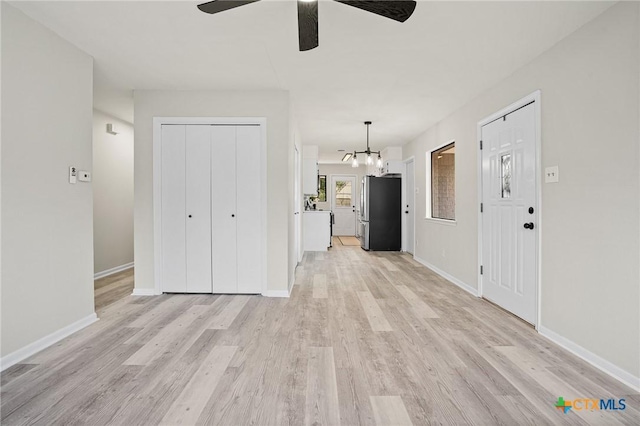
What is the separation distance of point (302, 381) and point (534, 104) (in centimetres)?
289

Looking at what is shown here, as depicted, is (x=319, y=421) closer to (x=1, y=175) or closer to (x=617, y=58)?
(x=1, y=175)

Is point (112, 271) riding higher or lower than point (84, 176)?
lower

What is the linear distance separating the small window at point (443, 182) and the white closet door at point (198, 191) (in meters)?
Result: 3.32

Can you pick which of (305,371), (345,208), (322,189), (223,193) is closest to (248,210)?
(223,193)

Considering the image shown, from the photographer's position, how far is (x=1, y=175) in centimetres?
218

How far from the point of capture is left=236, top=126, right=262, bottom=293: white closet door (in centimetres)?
385

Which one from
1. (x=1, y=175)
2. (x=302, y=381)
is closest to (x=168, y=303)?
(x=1, y=175)

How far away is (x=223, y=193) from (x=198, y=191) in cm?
29

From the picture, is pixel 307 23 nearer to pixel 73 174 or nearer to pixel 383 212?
pixel 73 174

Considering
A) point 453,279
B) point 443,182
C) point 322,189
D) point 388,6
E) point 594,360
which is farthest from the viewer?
point 322,189

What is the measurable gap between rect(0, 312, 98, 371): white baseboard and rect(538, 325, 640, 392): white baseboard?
384cm

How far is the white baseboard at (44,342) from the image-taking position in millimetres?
2194

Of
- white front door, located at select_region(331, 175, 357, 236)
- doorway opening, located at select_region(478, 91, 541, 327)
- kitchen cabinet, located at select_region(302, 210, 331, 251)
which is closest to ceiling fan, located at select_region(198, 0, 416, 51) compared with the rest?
doorway opening, located at select_region(478, 91, 541, 327)

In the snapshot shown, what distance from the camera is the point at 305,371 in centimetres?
211
